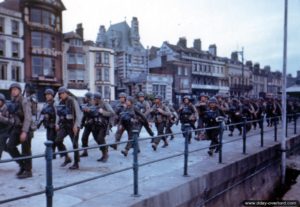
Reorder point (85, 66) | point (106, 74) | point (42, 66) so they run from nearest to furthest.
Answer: point (42, 66) < point (85, 66) < point (106, 74)

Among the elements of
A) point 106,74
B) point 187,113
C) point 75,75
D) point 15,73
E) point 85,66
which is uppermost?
point 85,66

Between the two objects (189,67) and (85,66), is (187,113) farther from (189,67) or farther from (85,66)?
(189,67)

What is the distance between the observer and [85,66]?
47.3m

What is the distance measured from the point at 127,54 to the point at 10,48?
75.3ft

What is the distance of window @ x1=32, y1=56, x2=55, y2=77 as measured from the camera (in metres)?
38.8

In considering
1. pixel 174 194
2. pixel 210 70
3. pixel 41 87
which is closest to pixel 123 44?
pixel 210 70

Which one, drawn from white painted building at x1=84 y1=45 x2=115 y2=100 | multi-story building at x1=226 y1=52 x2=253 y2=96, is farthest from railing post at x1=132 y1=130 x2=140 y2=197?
multi-story building at x1=226 y1=52 x2=253 y2=96

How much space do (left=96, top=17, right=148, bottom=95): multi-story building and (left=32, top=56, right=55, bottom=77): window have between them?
648 inches

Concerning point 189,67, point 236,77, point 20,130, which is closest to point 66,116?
point 20,130

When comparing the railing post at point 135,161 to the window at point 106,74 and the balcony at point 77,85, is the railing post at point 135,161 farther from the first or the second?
the window at point 106,74

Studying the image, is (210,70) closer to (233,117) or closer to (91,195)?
(233,117)

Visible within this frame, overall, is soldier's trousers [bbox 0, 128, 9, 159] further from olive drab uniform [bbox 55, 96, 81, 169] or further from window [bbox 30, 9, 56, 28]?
window [bbox 30, 9, 56, 28]

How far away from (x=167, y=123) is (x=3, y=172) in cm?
616

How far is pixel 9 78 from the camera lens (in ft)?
120
